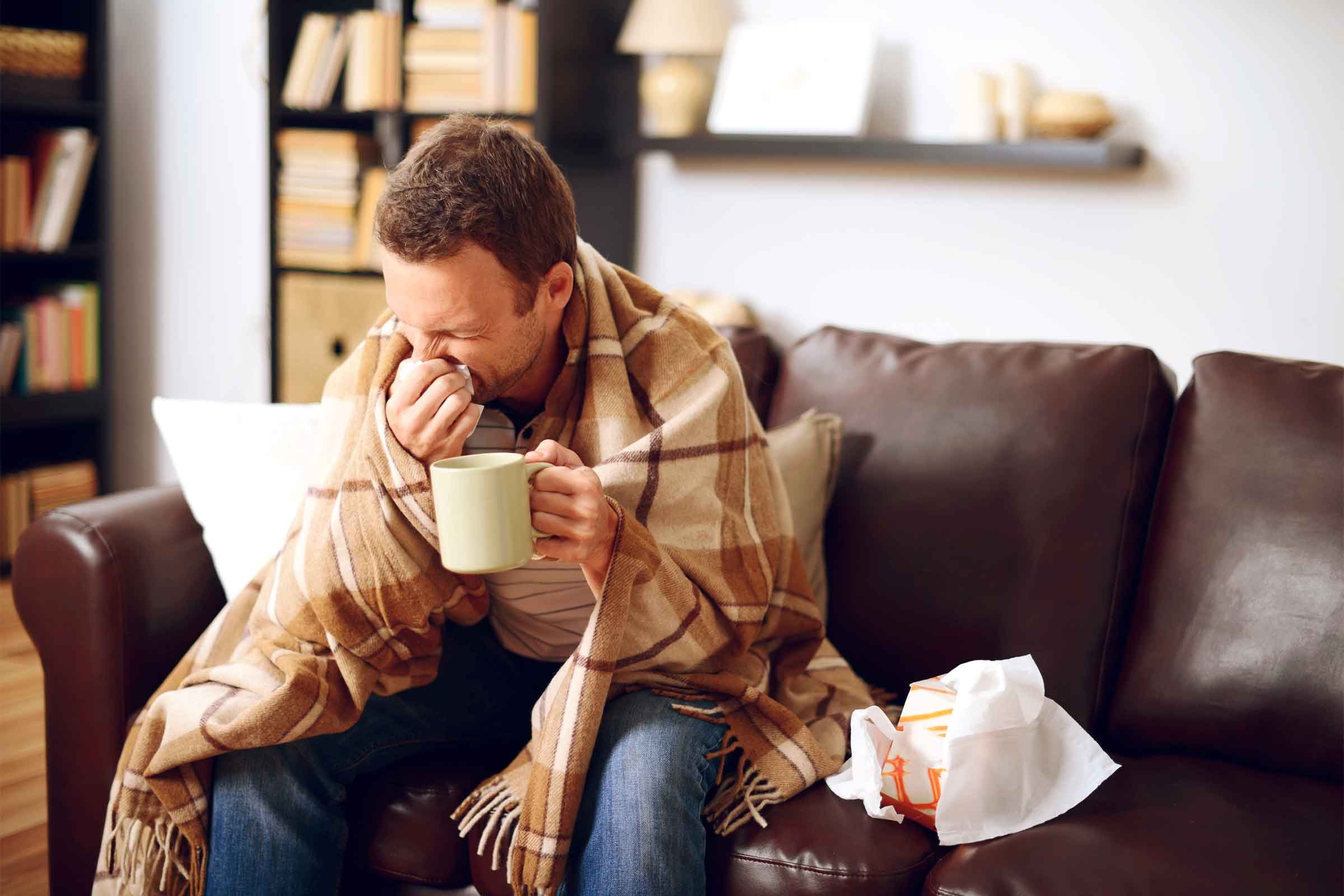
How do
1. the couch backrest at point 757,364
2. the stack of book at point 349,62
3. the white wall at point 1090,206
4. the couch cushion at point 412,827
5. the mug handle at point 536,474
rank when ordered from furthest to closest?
the stack of book at point 349,62, the white wall at point 1090,206, the couch backrest at point 757,364, the couch cushion at point 412,827, the mug handle at point 536,474

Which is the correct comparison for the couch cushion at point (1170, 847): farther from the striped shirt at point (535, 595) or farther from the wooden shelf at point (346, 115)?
the wooden shelf at point (346, 115)

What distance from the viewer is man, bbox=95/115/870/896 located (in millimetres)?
1326

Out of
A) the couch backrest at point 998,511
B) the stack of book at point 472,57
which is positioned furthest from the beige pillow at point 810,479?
the stack of book at point 472,57

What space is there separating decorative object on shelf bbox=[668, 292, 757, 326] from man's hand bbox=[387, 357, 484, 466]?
4.44ft

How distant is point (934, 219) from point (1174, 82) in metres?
0.53

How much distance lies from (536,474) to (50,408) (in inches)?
105

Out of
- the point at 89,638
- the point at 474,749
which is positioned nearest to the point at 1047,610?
the point at 474,749

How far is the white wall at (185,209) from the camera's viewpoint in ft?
11.6

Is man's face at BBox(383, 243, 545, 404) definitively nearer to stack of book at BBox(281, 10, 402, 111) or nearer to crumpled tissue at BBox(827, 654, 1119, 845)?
crumpled tissue at BBox(827, 654, 1119, 845)

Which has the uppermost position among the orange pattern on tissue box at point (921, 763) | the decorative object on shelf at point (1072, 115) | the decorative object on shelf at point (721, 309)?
the decorative object on shelf at point (1072, 115)

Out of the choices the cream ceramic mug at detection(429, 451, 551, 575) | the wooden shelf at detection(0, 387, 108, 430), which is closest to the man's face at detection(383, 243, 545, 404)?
the cream ceramic mug at detection(429, 451, 551, 575)

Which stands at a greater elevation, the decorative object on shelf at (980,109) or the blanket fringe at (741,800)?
the decorative object on shelf at (980,109)

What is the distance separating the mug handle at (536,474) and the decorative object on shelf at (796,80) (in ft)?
5.18

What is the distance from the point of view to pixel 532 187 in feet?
4.56
